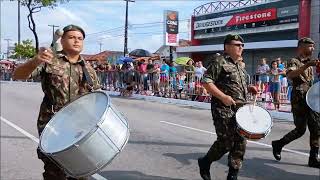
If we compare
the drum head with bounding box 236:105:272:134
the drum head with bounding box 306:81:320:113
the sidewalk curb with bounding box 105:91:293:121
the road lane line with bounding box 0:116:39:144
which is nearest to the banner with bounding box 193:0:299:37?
the sidewalk curb with bounding box 105:91:293:121

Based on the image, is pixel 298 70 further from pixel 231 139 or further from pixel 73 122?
pixel 73 122

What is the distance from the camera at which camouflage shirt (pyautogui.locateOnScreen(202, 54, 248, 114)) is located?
17.6ft

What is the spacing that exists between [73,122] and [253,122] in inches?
88.2

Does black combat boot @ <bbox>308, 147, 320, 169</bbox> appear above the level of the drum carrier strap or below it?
below

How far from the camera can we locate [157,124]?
38.5 feet

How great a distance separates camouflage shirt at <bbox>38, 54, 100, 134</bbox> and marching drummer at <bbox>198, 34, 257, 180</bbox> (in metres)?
1.69

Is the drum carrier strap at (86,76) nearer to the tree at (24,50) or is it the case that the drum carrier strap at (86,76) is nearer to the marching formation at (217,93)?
the marching formation at (217,93)

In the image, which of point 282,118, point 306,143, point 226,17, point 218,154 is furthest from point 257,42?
point 218,154

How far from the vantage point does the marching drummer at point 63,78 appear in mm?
4062

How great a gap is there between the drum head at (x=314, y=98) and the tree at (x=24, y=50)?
5428 centimetres

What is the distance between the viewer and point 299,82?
22.1 feet

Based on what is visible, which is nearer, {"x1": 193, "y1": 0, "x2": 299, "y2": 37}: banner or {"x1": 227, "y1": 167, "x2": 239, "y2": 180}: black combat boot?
{"x1": 227, "y1": 167, "x2": 239, "y2": 180}: black combat boot

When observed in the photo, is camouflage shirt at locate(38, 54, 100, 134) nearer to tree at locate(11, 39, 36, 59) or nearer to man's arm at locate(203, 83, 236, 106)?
man's arm at locate(203, 83, 236, 106)

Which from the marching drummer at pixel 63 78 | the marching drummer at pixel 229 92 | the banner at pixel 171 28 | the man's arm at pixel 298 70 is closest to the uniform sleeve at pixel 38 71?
the marching drummer at pixel 63 78
